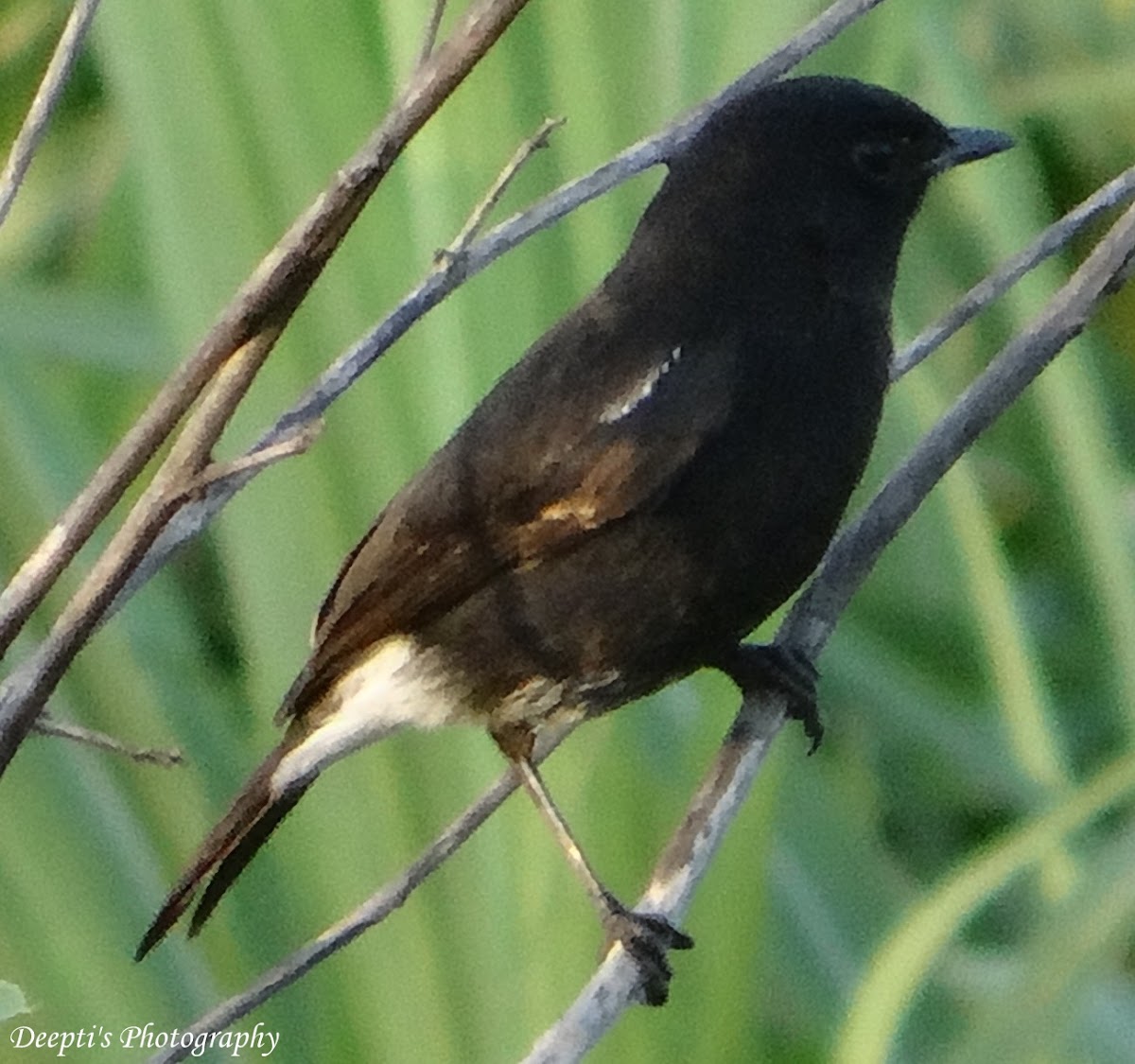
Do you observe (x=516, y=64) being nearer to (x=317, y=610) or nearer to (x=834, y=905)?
(x=317, y=610)

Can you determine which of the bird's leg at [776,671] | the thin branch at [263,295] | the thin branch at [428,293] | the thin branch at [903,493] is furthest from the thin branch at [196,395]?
the bird's leg at [776,671]

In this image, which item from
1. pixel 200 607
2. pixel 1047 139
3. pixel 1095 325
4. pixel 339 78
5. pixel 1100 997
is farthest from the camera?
pixel 1047 139

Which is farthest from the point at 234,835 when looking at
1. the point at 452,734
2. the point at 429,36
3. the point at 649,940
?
the point at 429,36

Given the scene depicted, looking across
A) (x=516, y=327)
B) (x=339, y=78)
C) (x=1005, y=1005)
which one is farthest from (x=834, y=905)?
(x=339, y=78)

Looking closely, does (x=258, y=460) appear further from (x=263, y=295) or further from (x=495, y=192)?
(x=495, y=192)

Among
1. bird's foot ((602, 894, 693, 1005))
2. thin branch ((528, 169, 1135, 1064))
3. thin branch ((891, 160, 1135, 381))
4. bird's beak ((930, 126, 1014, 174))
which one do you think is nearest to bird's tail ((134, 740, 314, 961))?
bird's foot ((602, 894, 693, 1005))

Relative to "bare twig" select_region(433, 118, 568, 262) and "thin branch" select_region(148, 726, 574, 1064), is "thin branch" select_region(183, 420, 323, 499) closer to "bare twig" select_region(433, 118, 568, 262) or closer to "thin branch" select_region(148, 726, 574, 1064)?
"bare twig" select_region(433, 118, 568, 262)

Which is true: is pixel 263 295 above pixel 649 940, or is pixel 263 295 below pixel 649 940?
above
